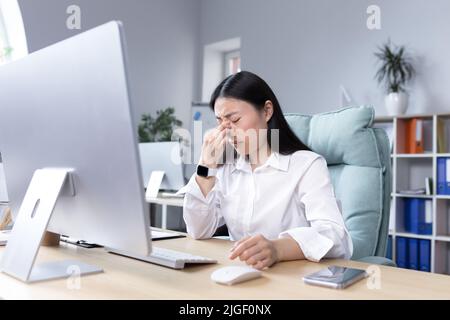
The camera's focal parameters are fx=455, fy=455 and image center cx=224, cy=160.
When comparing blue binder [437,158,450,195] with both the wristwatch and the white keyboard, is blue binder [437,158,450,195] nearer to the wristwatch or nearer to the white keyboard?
the wristwatch

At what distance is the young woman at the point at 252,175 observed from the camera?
131 cm

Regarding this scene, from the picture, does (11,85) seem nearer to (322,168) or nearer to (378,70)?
(322,168)

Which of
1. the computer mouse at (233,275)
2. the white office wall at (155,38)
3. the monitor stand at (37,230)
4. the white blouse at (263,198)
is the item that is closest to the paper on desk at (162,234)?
the white blouse at (263,198)

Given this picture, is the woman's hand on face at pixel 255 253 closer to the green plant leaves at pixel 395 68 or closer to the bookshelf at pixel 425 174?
the bookshelf at pixel 425 174

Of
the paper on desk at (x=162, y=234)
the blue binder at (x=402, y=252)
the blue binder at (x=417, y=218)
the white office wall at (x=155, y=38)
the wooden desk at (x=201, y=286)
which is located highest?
the white office wall at (x=155, y=38)

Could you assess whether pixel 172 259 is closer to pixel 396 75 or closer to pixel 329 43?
pixel 396 75

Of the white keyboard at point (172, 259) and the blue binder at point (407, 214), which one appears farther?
the blue binder at point (407, 214)

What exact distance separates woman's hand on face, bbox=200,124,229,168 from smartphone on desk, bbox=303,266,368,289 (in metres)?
0.54

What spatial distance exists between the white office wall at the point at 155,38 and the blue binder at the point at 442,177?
2.79 m

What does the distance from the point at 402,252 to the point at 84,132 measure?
3.02 meters

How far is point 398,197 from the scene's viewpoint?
132 inches

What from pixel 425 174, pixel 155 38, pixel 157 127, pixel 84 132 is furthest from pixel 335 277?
pixel 155 38

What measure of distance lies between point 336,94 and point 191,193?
9.65 feet

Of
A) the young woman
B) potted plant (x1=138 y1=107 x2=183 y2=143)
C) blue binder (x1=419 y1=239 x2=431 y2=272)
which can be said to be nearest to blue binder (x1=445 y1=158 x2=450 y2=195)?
blue binder (x1=419 y1=239 x2=431 y2=272)
